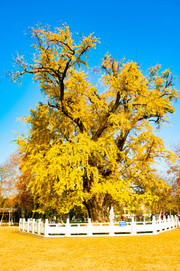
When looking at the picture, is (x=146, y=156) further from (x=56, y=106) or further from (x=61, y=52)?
(x=61, y=52)

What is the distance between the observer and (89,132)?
22.4 m

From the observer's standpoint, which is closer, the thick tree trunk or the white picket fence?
the white picket fence

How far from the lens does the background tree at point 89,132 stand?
59.8 ft

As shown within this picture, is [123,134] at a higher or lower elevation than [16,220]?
higher

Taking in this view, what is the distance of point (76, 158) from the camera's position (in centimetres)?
1783

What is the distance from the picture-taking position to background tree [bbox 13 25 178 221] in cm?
1823

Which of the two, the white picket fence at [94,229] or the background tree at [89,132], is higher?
the background tree at [89,132]

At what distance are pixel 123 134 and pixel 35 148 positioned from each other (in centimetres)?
633

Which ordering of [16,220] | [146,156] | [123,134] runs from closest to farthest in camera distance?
[123,134] → [146,156] → [16,220]

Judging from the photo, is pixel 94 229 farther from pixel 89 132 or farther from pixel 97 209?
pixel 89 132

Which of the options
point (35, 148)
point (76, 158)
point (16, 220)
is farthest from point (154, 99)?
point (16, 220)

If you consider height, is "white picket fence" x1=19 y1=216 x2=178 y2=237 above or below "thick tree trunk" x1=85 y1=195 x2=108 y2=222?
below

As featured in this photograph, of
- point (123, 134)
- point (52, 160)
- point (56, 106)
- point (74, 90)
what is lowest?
point (52, 160)

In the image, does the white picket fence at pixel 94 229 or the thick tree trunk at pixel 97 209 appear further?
the thick tree trunk at pixel 97 209
